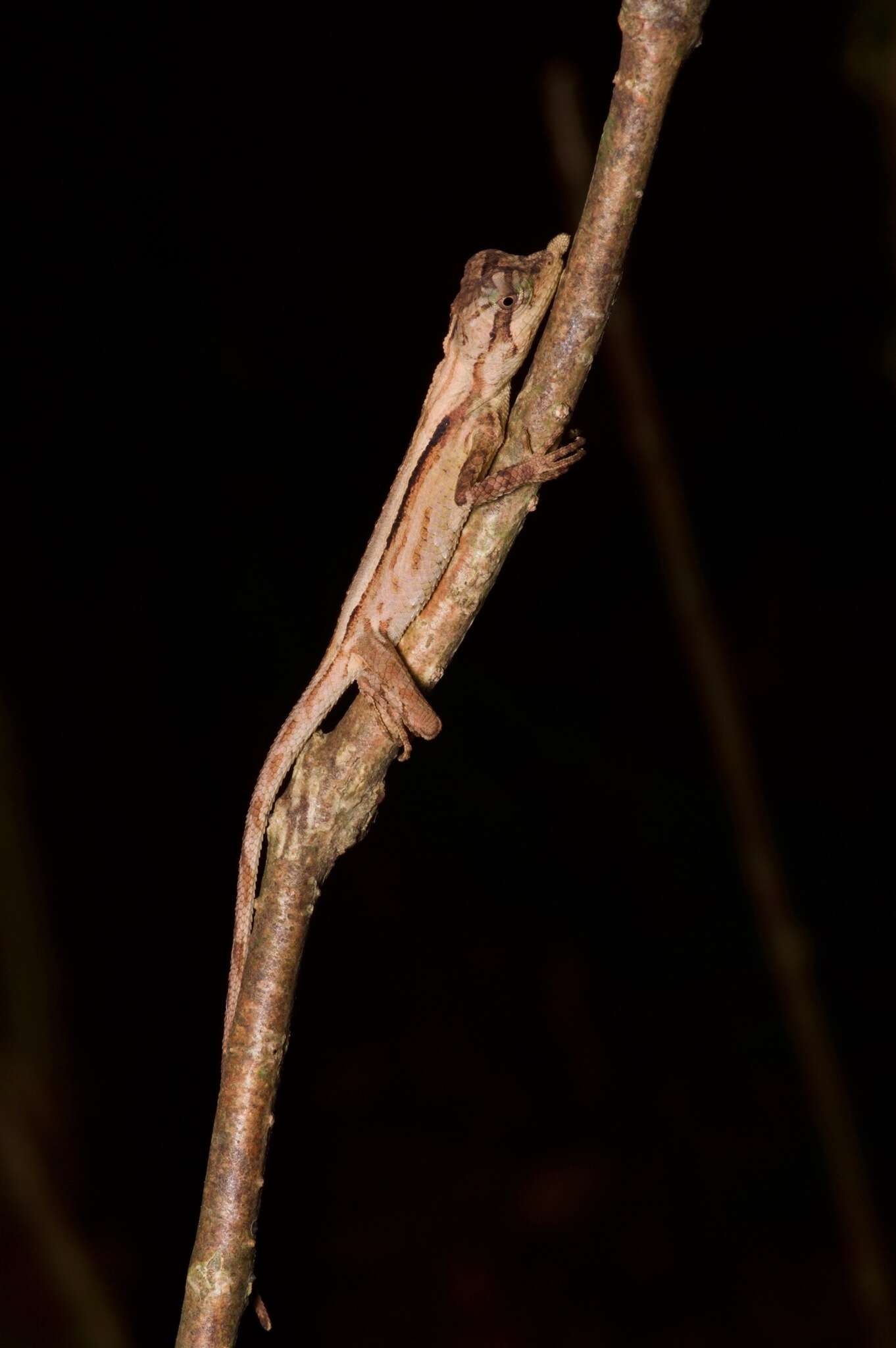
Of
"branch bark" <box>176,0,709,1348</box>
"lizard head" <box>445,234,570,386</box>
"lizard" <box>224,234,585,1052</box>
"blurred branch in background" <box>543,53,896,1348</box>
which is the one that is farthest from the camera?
"blurred branch in background" <box>543,53,896,1348</box>

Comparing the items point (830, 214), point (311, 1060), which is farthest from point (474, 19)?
point (311, 1060)

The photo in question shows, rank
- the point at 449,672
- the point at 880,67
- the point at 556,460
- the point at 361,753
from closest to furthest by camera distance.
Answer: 1. the point at 361,753
2. the point at 556,460
3. the point at 880,67
4. the point at 449,672

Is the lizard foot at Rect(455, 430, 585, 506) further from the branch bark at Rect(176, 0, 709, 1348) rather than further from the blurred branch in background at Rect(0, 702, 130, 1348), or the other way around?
the blurred branch in background at Rect(0, 702, 130, 1348)

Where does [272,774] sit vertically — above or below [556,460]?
below

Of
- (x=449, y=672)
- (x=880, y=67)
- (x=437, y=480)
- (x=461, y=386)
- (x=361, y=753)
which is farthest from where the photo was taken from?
(x=449, y=672)

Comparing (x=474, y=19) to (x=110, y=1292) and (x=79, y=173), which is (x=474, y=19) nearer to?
(x=79, y=173)

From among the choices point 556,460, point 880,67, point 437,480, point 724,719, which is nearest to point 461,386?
point 437,480

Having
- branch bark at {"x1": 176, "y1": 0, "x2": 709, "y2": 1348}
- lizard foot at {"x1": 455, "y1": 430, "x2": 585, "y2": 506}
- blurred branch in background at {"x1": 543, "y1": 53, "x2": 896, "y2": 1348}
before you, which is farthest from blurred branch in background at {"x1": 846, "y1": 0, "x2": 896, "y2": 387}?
branch bark at {"x1": 176, "y1": 0, "x2": 709, "y2": 1348}

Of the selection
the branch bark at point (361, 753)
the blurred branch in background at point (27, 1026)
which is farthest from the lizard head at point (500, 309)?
the blurred branch in background at point (27, 1026)

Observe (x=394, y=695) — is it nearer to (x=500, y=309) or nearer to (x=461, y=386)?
(x=461, y=386)
